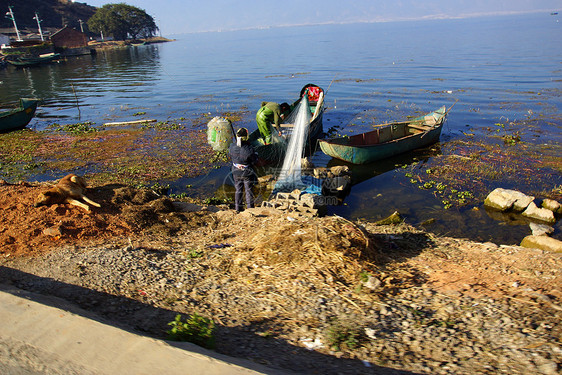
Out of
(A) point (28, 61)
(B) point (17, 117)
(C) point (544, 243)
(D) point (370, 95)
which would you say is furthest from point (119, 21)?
(C) point (544, 243)

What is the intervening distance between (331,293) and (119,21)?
11678 centimetres

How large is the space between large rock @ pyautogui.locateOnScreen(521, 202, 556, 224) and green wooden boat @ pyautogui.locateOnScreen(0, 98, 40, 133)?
2420cm

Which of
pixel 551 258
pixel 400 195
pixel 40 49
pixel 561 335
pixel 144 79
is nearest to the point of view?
pixel 561 335

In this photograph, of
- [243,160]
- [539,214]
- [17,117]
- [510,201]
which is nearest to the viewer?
[243,160]

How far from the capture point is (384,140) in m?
16.6

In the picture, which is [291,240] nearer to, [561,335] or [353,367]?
[353,367]

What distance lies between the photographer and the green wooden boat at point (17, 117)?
19.5m

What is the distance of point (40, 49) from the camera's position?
2477 inches

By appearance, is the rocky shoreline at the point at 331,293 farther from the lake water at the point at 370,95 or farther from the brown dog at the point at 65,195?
the lake water at the point at 370,95

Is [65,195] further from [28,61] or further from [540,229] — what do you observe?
[28,61]

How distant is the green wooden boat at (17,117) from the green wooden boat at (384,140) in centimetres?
1727

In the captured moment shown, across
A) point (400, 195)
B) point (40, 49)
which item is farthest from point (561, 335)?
point (40, 49)

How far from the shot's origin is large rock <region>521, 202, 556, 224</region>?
9.94 meters

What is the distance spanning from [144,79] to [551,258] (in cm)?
4267
